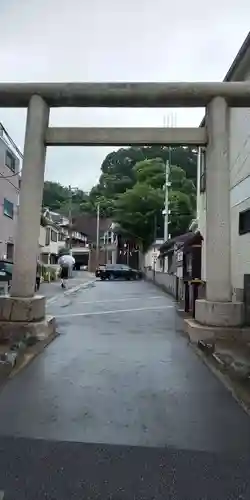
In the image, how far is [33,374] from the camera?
6492 mm

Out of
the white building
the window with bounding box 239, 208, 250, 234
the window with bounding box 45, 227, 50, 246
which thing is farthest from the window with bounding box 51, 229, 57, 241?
the window with bounding box 239, 208, 250, 234

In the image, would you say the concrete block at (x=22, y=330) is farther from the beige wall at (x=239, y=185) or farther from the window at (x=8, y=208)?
the window at (x=8, y=208)

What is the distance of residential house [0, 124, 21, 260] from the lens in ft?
82.6

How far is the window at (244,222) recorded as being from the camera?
11997mm

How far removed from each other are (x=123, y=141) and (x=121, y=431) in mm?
6558

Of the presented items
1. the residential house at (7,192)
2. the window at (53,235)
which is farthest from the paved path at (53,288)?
the window at (53,235)

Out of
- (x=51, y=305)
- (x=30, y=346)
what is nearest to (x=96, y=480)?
(x=30, y=346)

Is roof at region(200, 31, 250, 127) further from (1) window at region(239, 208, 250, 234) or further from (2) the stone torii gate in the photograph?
(1) window at region(239, 208, 250, 234)

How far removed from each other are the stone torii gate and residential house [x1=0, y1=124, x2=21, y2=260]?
15044mm

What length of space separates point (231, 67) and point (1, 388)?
34.1 feet

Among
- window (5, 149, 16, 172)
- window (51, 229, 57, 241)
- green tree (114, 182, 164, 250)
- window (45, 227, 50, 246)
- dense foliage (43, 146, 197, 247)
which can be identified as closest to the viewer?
window (5, 149, 16, 172)

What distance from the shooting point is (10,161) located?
2697 centimetres

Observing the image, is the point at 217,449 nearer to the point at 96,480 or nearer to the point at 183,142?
the point at 96,480

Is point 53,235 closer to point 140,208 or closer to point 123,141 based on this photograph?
point 140,208
